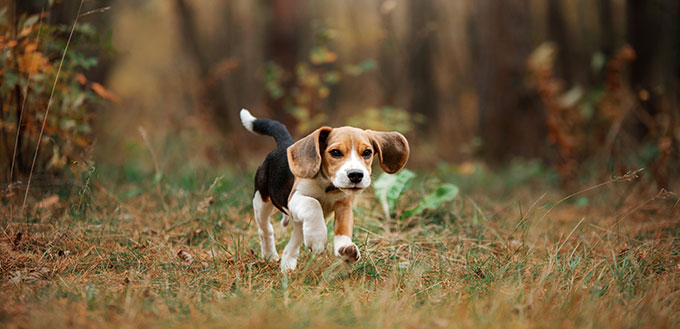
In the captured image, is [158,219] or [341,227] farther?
[158,219]

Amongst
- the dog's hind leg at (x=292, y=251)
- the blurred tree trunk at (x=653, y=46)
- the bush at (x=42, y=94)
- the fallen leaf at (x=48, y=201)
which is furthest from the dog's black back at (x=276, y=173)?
the blurred tree trunk at (x=653, y=46)

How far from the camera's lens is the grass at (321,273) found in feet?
7.90

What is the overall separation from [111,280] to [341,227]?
1283 mm

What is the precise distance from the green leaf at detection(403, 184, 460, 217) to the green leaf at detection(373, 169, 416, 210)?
0.17 m

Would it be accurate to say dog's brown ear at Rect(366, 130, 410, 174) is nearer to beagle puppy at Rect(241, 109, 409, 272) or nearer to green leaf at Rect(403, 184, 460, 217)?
beagle puppy at Rect(241, 109, 409, 272)

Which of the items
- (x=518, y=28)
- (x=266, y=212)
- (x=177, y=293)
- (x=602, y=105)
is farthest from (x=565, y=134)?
(x=177, y=293)

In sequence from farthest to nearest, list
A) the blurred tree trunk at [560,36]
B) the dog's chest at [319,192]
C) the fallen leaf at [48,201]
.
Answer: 1. the blurred tree trunk at [560,36]
2. the fallen leaf at [48,201]
3. the dog's chest at [319,192]

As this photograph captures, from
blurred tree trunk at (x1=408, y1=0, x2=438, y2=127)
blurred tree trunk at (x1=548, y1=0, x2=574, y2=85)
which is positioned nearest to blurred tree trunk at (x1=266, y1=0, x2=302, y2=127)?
blurred tree trunk at (x1=408, y1=0, x2=438, y2=127)

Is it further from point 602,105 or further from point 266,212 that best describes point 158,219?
point 602,105

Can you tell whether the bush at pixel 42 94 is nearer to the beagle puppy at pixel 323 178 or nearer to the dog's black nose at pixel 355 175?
the beagle puppy at pixel 323 178

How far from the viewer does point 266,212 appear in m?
3.46

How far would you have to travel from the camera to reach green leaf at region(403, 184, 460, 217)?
4410mm

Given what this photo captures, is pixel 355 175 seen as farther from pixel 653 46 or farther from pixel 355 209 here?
pixel 653 46

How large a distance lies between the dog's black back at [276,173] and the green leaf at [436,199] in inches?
55.8
